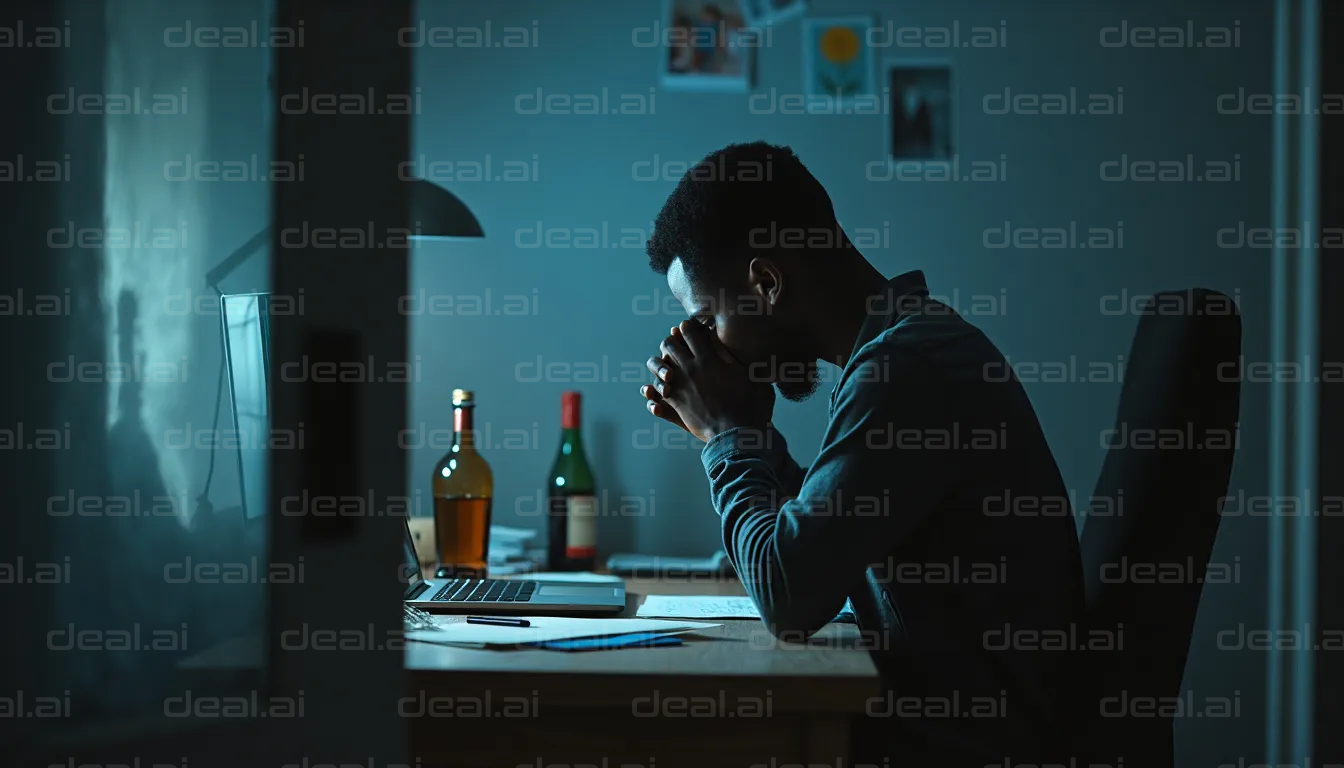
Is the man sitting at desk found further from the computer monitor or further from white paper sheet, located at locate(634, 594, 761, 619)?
the computer monitor

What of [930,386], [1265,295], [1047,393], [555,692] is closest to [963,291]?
[1047,393]

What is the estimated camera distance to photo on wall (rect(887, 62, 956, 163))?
76.6 inches

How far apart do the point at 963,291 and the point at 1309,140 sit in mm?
646

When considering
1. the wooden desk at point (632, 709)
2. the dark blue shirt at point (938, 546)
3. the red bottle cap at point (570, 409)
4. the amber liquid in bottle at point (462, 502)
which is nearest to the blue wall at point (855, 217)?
the red bottle cap at point (570, 409)

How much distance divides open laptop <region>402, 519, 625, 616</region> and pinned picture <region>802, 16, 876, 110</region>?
1.06 meters

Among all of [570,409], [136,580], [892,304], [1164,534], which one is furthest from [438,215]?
[1164,534]

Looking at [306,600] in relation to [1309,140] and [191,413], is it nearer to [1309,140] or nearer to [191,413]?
[191,413]

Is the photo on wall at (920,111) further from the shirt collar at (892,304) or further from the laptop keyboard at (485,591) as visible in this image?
the laptop keyboard at (485,591)

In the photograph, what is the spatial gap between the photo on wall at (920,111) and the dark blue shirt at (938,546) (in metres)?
1.00

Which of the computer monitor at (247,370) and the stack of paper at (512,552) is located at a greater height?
the computer monitor at (247,370)

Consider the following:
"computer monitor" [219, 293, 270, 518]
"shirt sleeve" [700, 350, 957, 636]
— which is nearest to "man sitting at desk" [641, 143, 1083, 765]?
"shirt sleeve" [700, 350, 957, 636]

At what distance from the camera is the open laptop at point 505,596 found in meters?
1.16

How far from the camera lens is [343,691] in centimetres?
71

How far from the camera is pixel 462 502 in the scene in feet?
5.32
